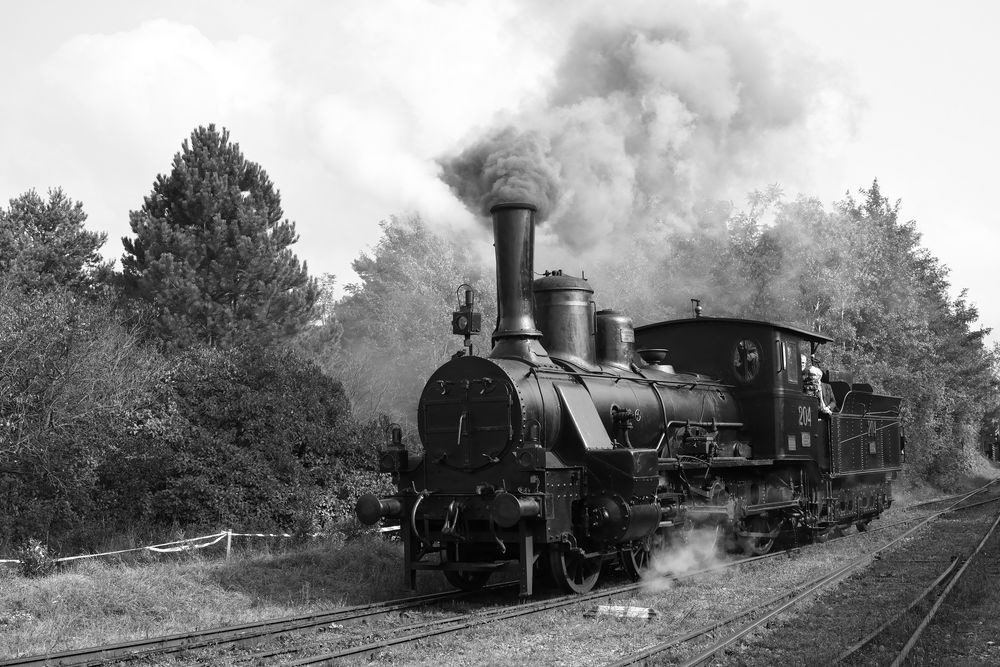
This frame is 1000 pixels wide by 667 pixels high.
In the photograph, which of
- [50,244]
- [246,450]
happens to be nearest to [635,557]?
[246,450]

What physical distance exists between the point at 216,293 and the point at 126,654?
64.6ft

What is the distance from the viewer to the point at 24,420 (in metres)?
15.2

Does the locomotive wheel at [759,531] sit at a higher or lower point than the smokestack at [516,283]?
lower

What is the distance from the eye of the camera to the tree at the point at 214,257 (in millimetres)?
25422

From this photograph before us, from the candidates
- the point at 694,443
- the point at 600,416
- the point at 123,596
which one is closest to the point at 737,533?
the point at 694,443

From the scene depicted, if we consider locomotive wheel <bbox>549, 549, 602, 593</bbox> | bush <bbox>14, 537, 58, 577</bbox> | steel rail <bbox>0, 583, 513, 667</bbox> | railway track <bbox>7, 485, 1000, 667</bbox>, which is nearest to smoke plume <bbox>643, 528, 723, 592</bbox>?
locomotive wheel <bbox>549, 549, 602, 593</bbox>

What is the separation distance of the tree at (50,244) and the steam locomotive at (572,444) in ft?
63.7

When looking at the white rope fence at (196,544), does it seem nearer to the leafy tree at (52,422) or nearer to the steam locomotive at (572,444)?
the leafy tree at (52,422)

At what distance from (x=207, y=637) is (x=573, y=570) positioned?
4.36 metres

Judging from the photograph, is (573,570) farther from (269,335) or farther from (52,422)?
(269,335)

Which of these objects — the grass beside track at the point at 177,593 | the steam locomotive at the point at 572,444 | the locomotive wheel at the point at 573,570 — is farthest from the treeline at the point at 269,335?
the locomotive wheel at the point at 573,570

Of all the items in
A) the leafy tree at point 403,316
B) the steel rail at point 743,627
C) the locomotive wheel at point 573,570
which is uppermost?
the leafy tree at point 403,316

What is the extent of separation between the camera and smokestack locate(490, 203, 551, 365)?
1089cm

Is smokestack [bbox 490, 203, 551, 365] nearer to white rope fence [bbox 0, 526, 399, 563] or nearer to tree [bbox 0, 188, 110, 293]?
white rope fence [bbox 0, 526, 399, 563]
